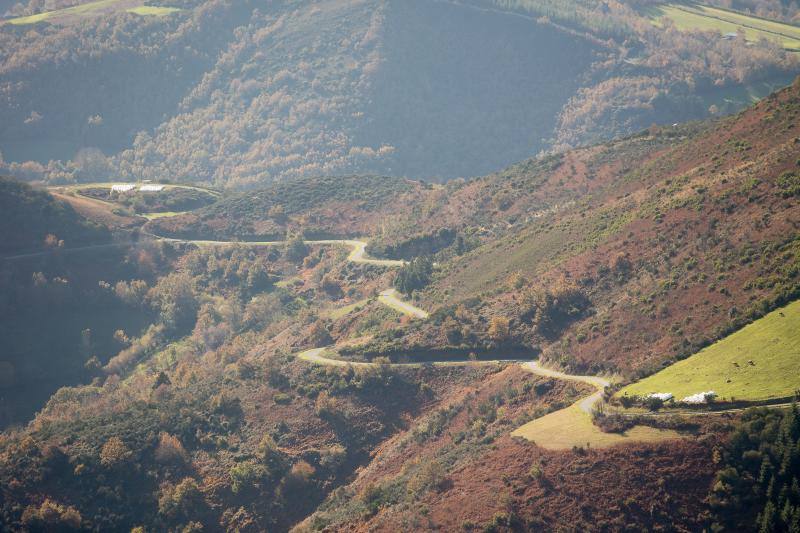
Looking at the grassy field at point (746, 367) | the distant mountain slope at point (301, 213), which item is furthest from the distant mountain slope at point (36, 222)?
the grassy field at point (746, 367)

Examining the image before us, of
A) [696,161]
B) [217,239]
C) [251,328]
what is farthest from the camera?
[217,239]

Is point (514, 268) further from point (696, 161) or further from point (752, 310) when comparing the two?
point (752, 310)

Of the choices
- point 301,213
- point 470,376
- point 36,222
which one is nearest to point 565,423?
point 470,376

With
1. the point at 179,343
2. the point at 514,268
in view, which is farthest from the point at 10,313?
the point at 514,268

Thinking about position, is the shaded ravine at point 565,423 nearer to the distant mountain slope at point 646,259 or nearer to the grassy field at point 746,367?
the distant mountain slope at point 646,259

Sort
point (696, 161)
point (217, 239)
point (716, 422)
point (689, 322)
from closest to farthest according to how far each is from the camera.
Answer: point (716, 422) < point (689, 322) < point (696, 161) < point (217, 239)

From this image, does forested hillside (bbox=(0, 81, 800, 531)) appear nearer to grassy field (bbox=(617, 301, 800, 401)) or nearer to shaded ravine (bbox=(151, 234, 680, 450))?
shaded ravine (bbox=(151, 234, 680, 450))
